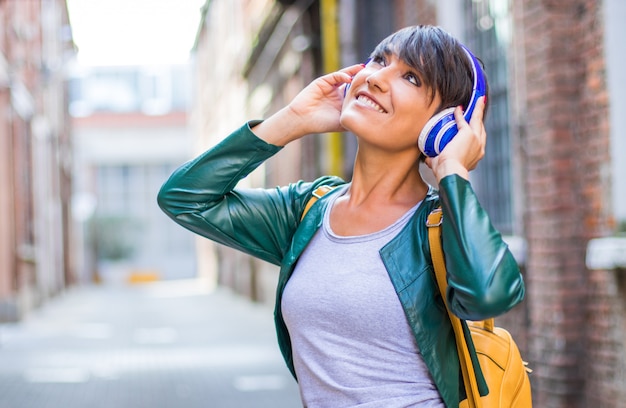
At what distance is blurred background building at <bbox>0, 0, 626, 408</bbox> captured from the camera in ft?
19.7

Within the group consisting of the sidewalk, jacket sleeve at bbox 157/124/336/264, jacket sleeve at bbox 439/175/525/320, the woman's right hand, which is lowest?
the sidewalk

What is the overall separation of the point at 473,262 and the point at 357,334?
34 centimetres

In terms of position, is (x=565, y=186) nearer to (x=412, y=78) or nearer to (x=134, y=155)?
(x=412, y=78)

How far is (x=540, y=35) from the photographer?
6.40m

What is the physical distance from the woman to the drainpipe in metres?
10.2

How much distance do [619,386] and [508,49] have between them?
2.63 m

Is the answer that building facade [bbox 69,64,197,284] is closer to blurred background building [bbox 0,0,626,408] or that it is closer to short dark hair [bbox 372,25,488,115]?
blurred background building [bbox 0,0,626,408]

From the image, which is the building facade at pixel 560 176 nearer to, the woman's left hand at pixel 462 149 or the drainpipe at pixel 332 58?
the woman's left hand at pixel 462 149

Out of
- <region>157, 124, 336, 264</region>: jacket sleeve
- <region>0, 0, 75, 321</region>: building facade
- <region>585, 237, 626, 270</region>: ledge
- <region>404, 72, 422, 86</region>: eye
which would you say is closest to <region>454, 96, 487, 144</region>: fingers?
<region>404, 72, 422, 86</region>: eye

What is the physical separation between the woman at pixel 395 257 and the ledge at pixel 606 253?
3500mm

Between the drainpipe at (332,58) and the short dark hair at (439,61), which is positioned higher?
the drainpipe at (332,58)

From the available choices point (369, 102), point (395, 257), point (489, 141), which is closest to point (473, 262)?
point (395, 257)

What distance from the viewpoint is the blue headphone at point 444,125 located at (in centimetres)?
221

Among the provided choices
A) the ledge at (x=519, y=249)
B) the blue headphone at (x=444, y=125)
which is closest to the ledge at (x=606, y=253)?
the ledge at (x=519, y=249)
